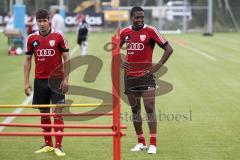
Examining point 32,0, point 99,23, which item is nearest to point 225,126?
point 99,23

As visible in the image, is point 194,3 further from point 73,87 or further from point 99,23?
point 73,87

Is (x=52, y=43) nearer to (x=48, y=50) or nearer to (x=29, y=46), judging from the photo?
(x=48, y=50)

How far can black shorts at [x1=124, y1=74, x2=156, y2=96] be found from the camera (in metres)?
10.1

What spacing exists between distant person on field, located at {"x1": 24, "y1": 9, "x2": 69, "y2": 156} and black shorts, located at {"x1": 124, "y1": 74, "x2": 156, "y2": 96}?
0.98m

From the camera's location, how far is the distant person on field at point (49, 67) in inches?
394

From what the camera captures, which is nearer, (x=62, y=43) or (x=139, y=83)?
(x=62, y=43)

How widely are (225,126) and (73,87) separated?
23.6ft

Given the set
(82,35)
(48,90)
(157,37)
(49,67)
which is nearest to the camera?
(157,37)

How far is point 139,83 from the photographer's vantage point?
33.2ft

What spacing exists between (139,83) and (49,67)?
139cm

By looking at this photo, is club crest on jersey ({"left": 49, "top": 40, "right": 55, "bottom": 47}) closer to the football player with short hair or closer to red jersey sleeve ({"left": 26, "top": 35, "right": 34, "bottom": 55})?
red jersey sleeve ({"left": 26, "top": 35, "right": 34, "bottom": 55})

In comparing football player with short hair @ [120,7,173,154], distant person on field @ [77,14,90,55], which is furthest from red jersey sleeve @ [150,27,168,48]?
distant person on field @ [77,14,90,55]

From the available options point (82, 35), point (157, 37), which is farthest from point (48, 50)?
point (82, 35)

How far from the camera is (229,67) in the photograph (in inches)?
984
